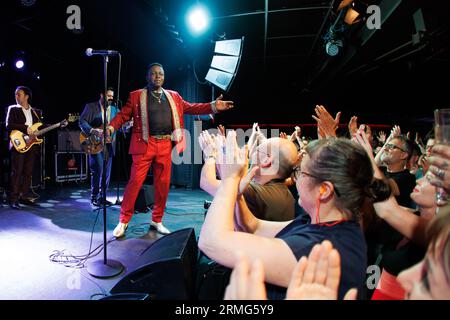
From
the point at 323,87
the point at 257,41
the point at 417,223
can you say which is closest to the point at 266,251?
the point at 417,223

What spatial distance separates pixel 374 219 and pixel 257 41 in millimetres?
7208

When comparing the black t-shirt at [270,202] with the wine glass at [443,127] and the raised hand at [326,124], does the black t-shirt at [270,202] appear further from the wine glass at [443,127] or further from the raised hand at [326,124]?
the wine glass at [443,127]

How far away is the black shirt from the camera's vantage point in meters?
2.96

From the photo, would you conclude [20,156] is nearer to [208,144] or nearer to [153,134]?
[153,134]

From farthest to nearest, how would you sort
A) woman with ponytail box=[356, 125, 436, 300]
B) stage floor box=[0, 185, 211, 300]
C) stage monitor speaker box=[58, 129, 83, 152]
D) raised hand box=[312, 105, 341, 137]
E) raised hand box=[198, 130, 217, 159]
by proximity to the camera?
1. stage monitor speaker box=[58, 129, 83, 152]
2. stage floor box=[0, 185, 211, 300]
3. raised hand box=[312, 105, 341, 137]
4. raised hand box=[198, 130, 217, 159]
5. woman with ponytail box=[356, 125, 436, 300]

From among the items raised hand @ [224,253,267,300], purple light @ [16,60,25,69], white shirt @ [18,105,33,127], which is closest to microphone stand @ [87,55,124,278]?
raised hand @ [224,253,267,300]

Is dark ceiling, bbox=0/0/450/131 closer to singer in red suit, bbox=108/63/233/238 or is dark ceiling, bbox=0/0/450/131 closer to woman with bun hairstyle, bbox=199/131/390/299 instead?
singer in red suit, bbox=108/63/233/238

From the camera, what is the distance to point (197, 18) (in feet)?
15.4

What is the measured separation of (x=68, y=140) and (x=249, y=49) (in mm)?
5688

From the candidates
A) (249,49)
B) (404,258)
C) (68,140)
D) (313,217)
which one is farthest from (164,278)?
(249,49)

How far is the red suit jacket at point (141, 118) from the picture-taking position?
2.91 meters

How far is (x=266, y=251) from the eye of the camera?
0.80m

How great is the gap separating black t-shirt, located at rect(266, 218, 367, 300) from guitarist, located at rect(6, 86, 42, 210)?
4.74 meters
